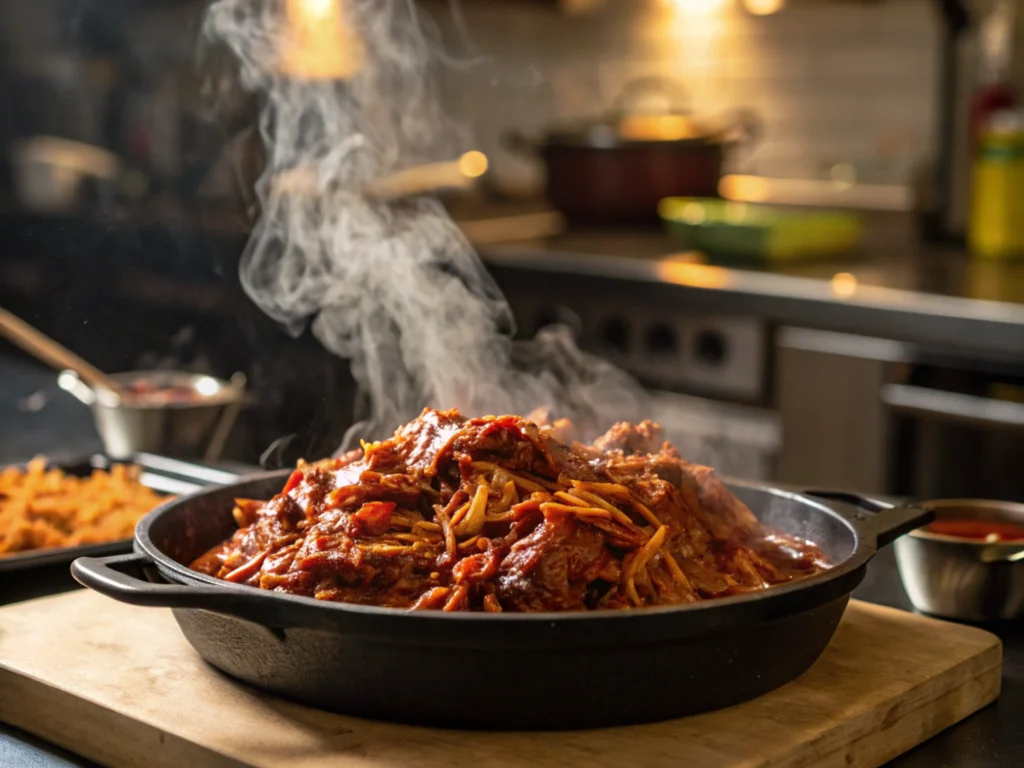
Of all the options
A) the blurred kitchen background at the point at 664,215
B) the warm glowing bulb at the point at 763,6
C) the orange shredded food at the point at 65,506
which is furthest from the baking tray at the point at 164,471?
the warm glowing bulb at the point at 763,6

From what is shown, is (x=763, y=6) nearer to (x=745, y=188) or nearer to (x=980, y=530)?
(x=745, y=188)

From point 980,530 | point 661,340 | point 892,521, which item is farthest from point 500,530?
point 661,340

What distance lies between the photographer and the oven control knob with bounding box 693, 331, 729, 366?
13.8ft

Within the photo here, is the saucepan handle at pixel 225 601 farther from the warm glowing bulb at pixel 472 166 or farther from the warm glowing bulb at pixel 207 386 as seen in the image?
the warm glowing bulb at pixel 472 166

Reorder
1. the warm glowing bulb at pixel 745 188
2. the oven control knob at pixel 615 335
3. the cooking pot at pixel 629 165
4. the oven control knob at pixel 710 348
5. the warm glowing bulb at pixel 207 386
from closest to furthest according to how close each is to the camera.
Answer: the warm glowing bulb at pixel 207 386 → the oven control knob at pixel 710 348 → the oven control knob at pixel 615 335 → the cooking pot at pixel 629 165 → the warm glowing bulb at pixel 745 188

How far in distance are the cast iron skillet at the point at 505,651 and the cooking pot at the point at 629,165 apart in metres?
3.74

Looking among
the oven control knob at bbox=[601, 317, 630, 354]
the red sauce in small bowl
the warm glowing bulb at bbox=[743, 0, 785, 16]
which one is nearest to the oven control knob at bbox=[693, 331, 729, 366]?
the oven control knob at bbox=[601, 317, 630, 354]

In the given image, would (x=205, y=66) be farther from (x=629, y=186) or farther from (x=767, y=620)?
(x=767, y=620)

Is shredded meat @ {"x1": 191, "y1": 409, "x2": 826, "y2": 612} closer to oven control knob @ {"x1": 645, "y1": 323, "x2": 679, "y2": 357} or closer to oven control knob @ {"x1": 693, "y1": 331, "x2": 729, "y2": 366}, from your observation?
oven control knob @ {"x1": 693, "y1": 331, "x2": 729, "y2": 366}

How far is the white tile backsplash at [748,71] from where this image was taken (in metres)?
5.18

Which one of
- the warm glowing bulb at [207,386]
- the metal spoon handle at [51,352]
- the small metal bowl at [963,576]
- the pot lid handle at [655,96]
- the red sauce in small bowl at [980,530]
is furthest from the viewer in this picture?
the pot lid handle at [655,96]

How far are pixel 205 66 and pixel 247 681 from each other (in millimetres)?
4976

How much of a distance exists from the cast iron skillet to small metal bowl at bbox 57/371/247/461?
1.24 m

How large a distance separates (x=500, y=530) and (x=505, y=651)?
23cm
